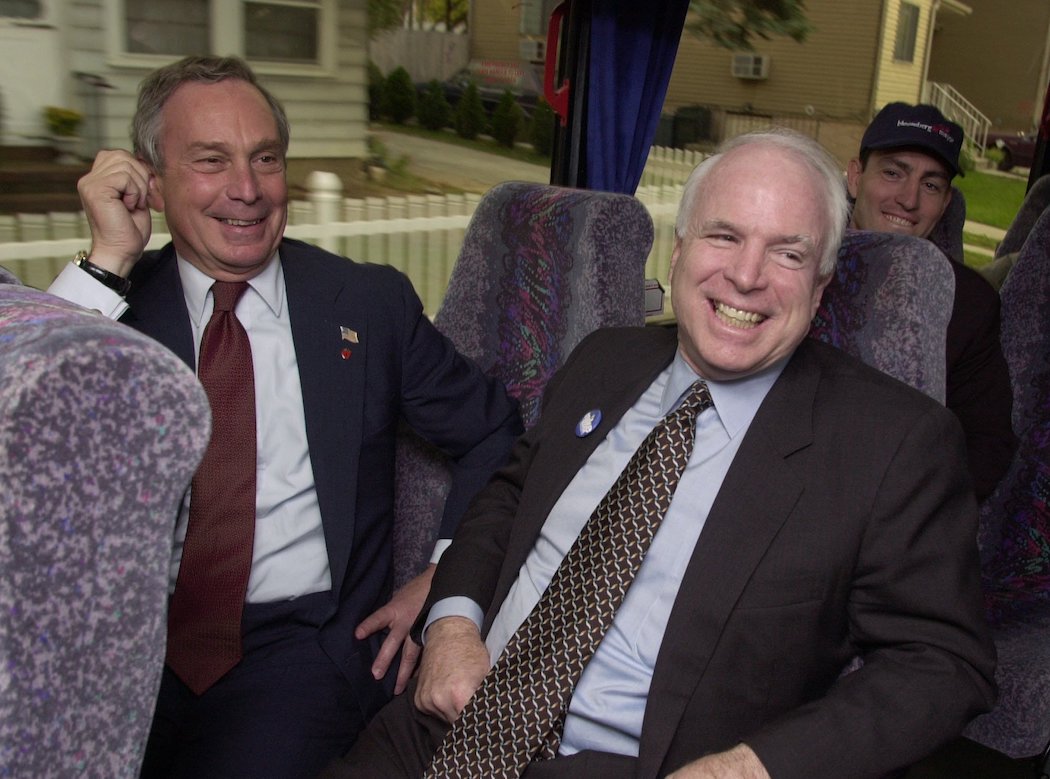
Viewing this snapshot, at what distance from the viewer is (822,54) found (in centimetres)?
427

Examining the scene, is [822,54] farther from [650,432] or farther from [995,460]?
[650,432]

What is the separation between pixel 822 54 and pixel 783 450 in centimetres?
357

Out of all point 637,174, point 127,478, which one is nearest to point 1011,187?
point 637,174

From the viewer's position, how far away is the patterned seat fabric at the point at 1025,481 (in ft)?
6.40

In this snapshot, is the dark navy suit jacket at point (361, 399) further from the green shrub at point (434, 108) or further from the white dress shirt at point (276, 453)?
the green shrub at point (434, 108)

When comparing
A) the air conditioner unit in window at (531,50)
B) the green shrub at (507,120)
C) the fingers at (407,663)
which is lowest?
the fingers at (407,663)

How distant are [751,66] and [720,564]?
3.22 meters

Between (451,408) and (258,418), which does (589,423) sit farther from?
(258,418)

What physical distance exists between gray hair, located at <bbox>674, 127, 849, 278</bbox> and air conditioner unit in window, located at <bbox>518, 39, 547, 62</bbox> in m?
1.77

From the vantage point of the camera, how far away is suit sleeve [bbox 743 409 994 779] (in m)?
1.12

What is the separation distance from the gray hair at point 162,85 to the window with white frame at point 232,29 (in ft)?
2.64

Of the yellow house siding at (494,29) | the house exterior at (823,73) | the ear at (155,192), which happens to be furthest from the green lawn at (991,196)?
the ear at (155,192)

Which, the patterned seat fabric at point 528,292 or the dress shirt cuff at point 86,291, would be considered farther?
the patterned seat fabric at point 528,292

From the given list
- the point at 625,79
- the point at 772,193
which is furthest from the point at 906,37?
the point at 772,193
